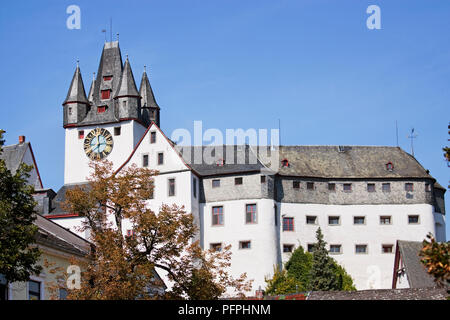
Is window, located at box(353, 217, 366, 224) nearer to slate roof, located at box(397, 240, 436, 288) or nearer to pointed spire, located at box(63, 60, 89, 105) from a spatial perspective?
slate roof, located at box(397, 240, 436, 288)

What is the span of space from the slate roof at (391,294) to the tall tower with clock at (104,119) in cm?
3514

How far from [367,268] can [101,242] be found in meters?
35.3

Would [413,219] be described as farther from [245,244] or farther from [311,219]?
[245,244]

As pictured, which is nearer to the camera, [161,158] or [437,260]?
[437,260]

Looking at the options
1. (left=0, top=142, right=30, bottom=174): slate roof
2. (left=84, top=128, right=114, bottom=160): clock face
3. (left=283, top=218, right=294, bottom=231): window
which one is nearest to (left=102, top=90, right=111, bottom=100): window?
(left=84, top=128, right=114, bottom=160): clock face

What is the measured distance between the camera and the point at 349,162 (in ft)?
234

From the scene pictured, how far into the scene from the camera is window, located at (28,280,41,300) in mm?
32656

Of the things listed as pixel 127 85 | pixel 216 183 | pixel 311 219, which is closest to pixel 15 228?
pixel 216 183

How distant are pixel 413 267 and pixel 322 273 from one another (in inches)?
261

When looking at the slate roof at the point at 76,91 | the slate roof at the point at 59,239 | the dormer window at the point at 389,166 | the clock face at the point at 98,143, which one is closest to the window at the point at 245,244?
the dormer window at the point at 389,166

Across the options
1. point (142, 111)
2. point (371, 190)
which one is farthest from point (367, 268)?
point (142, 111)

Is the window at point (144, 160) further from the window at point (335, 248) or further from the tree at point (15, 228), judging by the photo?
the tree at point (15, 228)
